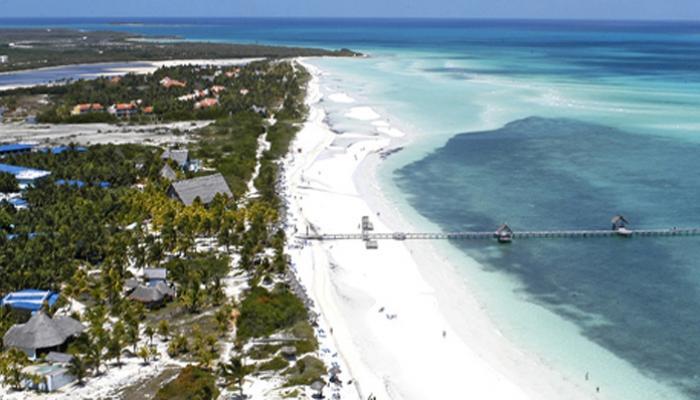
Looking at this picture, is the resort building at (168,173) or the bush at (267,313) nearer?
the bush at (267,313)

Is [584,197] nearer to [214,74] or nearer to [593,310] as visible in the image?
[593,310]

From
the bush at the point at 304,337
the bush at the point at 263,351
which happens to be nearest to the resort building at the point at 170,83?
the bush at the point at 304,337

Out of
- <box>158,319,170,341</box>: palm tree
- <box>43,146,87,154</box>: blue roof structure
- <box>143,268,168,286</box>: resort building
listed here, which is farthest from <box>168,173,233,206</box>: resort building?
<box>43,146,87,154</box>: blue roof structure


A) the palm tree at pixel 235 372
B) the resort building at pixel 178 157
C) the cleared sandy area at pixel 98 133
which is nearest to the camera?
the palm tree at pixel 235 372

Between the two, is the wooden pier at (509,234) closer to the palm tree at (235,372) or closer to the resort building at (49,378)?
the palm tree at (235,372)

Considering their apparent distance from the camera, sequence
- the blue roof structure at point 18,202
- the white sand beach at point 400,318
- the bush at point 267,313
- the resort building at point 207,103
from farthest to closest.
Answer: the resort building at point 207,103 → the blue roof structure at point 18,202 → the bush at point 267,313 → the white sand beach at point 400,318

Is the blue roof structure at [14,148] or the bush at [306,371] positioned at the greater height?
the blue roof structure at [14,148]

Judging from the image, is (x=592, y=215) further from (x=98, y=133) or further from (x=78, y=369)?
(x=98, y=133)

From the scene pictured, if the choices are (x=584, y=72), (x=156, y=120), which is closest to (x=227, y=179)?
(x=156, y=120)
